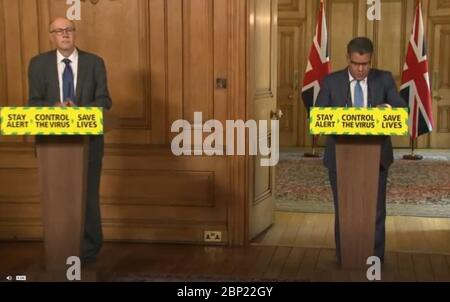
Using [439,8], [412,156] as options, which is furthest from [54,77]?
[439,8]

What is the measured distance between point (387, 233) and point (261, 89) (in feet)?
4.69

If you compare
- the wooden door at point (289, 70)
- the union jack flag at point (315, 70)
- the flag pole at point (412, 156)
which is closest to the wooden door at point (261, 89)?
the union jack flag at point (315, 70)

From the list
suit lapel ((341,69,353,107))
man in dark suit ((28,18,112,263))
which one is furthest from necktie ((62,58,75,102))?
suit lapel ((341,69,353,107))

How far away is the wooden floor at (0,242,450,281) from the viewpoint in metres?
3.64

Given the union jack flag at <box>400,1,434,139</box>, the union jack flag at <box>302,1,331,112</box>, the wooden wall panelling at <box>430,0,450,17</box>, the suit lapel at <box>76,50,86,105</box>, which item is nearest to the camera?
the suit lapel at <box>76,50,86,105</box>

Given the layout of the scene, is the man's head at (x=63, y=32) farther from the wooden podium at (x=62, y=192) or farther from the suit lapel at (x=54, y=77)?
the wooden podium at (x=62, y=192)

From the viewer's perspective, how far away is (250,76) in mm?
4254

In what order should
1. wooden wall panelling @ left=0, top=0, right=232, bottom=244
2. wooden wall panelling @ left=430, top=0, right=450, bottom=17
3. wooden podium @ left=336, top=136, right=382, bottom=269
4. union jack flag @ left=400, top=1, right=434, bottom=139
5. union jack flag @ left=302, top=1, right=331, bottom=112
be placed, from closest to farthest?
wooden podium @ left=336, top=136, right=382, bottom=269
wooden wall panelling @ left=0, top=0, right=232, bottom=244
union jack flag @ left=302, top=1, right=331, bottom=112
union jack flag @ left=400, top=1, right=434, bottom=139
wooden wall panelling @ left=430, top=0, right=450, bottom=17

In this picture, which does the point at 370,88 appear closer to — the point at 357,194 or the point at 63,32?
the point at 357,194

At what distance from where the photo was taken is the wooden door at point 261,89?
4.32m

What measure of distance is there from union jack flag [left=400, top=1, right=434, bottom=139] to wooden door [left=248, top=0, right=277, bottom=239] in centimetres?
374

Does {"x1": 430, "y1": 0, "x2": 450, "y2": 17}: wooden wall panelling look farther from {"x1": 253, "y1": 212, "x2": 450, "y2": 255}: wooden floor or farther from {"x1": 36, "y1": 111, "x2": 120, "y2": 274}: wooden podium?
{"x1": 36, "y1": 111, "x2": 120, "y2": 274}: wooden podium

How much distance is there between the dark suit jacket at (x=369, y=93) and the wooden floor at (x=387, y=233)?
101 cm

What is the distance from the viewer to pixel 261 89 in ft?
15.0
